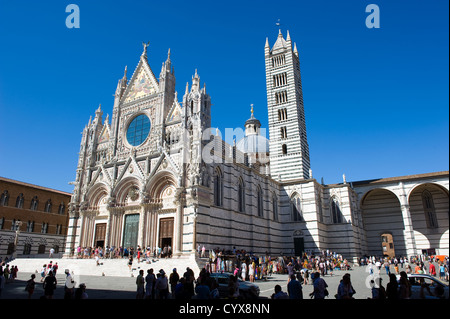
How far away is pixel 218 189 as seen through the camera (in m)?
28.5

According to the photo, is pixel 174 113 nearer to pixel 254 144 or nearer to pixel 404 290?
pixel 404 290

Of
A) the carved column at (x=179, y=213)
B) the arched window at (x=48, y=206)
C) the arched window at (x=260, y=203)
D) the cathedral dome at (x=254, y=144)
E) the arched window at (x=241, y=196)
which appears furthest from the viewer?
the cathedral dome at (x=254, y=144)

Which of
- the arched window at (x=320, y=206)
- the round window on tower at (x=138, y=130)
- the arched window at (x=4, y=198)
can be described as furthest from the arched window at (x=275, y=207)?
the arched window at (x=4, y=198)

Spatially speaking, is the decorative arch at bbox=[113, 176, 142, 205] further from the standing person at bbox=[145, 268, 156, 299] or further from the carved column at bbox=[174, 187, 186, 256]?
the standing person at bbox=[145, 268, 156, 299]

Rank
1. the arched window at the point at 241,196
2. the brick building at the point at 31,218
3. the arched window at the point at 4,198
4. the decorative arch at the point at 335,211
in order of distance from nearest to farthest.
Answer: the arched window at the point at 241,196 < the arched window at the point at 4,198 < the brick building at the point at 31,218 < the decorative arch at the point at 335,211

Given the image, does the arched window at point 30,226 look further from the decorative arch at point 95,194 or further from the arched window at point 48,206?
the decorative arch at point 95,194

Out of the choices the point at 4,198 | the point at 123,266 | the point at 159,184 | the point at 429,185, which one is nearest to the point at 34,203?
the point at 4,198

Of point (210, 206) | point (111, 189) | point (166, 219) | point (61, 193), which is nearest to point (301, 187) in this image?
point (210, 206)

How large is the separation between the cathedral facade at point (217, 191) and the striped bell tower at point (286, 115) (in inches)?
5.7

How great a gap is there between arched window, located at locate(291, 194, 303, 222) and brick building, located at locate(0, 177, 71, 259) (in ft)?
95.0

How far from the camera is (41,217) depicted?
4106 cm

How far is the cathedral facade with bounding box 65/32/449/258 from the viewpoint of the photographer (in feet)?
88.3

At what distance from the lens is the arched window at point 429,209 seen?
42.9 m

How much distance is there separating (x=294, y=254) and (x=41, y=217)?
31732 millimetres
